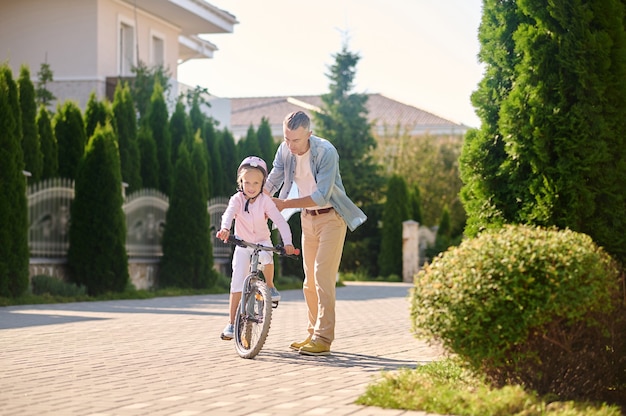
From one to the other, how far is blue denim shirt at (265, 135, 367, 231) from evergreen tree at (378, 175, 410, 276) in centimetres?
2757

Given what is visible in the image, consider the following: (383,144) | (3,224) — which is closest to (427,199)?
(383,144)

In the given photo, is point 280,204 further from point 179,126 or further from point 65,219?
point 179,126

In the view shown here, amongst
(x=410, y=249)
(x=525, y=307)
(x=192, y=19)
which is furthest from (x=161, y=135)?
(x=525, y=307)

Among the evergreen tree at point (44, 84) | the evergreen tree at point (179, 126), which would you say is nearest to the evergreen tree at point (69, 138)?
the evergreen tree at point (179, 126)

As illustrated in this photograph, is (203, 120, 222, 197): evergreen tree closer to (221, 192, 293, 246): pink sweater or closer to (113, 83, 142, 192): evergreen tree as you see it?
(113, 83, 142, 192): evergreen tree

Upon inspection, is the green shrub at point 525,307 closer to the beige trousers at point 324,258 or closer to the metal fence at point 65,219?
the beige trousers at point 324,258

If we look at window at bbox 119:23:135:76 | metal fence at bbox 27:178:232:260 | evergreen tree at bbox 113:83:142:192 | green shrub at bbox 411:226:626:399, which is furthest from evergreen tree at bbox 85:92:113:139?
green shrub at bbox 411:226:626:399

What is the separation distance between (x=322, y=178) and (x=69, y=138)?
1423cm

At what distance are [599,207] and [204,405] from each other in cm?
310

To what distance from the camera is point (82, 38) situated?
103ft

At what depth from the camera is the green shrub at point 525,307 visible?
6.02 meters

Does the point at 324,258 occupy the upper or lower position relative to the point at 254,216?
lower

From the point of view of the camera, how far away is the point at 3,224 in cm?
1791

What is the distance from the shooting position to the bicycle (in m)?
8.91
